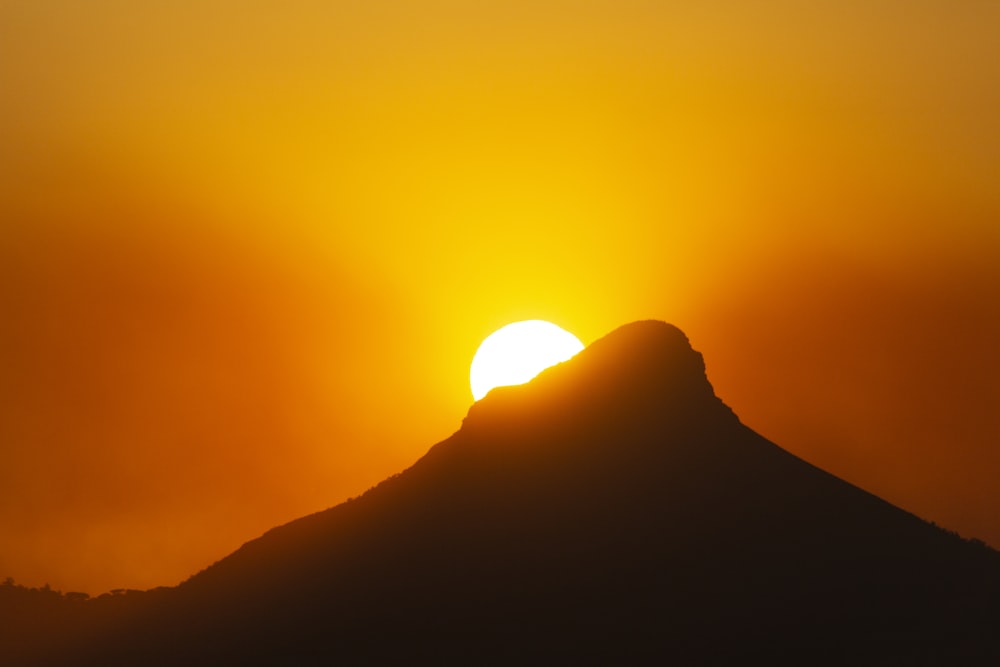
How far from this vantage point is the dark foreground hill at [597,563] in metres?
93.2

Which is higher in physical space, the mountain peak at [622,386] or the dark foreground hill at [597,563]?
the mountain peak at [622,386]

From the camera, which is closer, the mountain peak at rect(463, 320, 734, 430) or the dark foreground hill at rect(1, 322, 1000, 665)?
the dark foreground hill at rect(1, 322, 1000, 665)

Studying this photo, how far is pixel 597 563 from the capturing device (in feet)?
330

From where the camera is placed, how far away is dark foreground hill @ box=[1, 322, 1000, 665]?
306 ft

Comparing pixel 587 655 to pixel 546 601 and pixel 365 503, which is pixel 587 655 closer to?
pixel 546 601

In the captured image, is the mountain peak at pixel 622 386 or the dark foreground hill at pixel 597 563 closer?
the dark foreground hill at pixel 597 563

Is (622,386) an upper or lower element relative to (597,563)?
upper

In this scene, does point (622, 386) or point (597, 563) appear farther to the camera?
point (622, 386)

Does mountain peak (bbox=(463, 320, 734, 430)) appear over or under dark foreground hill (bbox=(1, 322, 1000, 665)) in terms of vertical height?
over

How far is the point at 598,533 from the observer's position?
10350 centimetres

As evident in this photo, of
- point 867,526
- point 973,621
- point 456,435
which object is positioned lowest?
point 973,621

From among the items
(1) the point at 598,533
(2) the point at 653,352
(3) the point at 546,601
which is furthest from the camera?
(2) the point at 653,352

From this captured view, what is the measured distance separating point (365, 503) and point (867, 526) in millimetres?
38184

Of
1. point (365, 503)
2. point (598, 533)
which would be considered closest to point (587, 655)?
point (598, 533)
